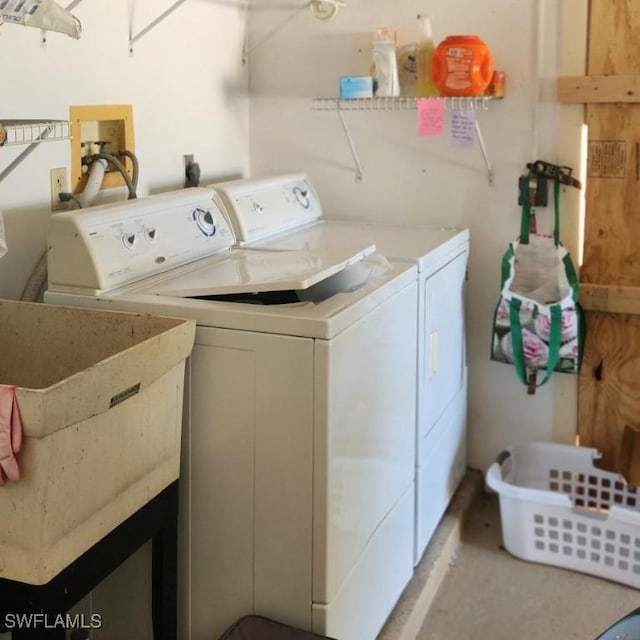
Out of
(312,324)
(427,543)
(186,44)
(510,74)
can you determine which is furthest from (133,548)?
(510,74)

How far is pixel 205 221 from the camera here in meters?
2.32

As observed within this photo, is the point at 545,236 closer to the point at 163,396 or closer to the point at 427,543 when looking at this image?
the point at 427,543

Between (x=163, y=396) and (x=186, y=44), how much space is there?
1.41 metres

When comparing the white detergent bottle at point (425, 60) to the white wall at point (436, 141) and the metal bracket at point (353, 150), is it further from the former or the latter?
the metal bracket at point (353, 150)

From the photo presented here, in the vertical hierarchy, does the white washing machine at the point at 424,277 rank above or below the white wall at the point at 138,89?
below

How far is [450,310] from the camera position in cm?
269

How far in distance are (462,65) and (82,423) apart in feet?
5.53

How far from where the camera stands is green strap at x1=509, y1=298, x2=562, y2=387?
9.04 feet

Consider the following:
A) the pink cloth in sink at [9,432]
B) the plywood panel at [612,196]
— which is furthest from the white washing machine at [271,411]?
the plywood panel at [612,196]

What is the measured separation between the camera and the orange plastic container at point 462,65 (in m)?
2.59

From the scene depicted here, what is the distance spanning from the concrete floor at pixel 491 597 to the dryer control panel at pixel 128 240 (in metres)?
1.12


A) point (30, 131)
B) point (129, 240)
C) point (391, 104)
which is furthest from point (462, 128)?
point (30, 131)

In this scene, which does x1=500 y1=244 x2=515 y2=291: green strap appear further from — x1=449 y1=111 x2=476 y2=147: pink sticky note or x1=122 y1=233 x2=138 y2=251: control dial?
x1=122 y1=233 x2=138 y2=251: control dial

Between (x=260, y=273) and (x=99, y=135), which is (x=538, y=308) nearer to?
(x=260, y=273)
